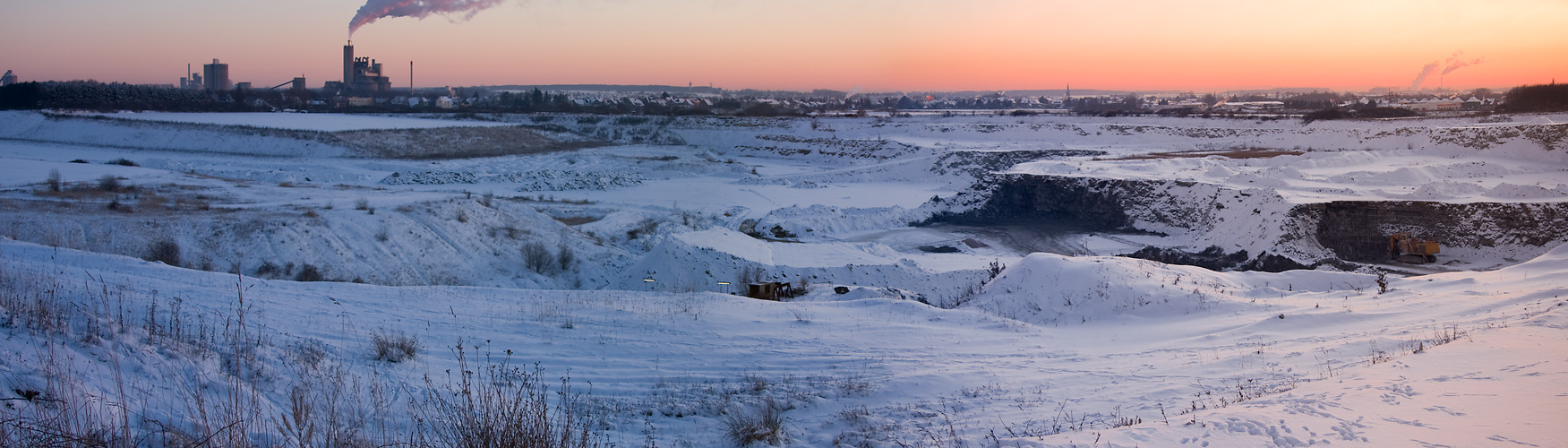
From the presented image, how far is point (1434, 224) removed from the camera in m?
20.4

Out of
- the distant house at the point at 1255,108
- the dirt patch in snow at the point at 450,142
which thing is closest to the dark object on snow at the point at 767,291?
the dirt patch in snow at the point at 450,142

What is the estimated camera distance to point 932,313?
35.1 ft

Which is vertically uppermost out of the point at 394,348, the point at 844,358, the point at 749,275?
the point at 394,348

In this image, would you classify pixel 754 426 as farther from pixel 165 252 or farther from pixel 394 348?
pixel 165 252

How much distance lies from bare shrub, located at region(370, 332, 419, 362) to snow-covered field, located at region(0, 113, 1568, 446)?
0.12 metres

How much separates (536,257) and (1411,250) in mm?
20566

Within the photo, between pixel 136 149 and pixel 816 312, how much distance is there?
4578 centimetres

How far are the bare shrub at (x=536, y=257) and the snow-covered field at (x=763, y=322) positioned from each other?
9cm

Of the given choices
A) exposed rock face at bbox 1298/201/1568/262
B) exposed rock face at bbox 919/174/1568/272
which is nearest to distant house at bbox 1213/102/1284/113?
exposed rock face at bbox 919/174/1568/272

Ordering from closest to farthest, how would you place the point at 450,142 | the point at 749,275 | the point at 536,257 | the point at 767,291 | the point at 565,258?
the point at 767,291 → the point at 749,275 → the point at 536,257 → the point at 565,258 → the point at 450,142

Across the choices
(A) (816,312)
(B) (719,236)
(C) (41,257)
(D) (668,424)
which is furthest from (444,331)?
(B) (719,236)

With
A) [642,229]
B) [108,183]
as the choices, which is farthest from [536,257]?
[108,183]

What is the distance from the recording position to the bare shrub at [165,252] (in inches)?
580

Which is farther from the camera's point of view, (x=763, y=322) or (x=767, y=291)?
(x=767, y=291)
